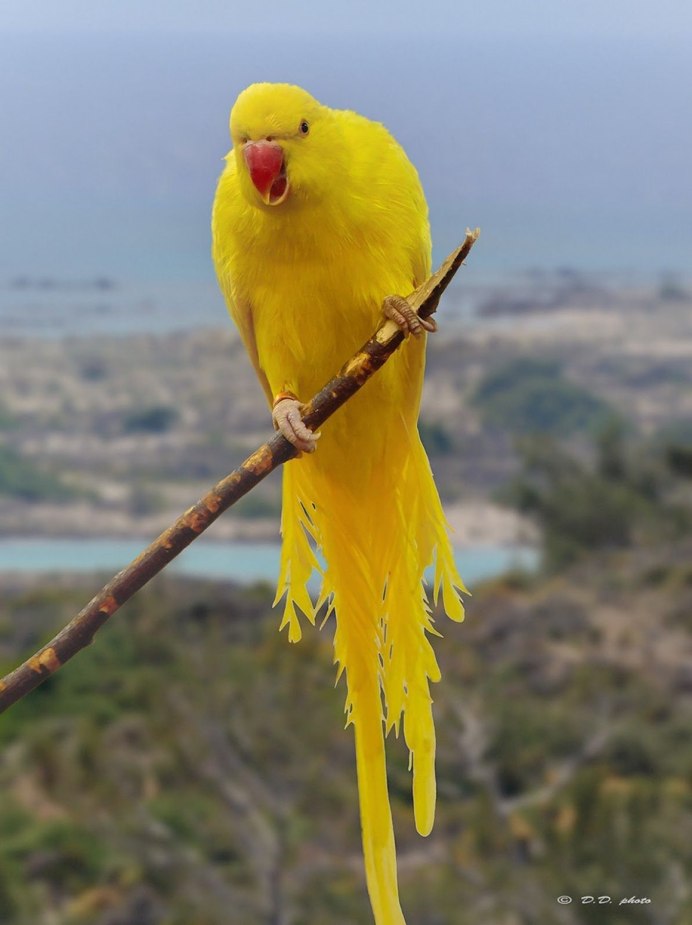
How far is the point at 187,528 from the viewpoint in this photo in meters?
1.19

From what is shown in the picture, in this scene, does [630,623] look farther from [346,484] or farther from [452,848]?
[346,484]

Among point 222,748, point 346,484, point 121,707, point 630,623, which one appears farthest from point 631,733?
point 346,484

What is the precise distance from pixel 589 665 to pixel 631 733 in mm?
1402

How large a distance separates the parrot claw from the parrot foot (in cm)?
15

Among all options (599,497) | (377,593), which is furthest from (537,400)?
(377,593)

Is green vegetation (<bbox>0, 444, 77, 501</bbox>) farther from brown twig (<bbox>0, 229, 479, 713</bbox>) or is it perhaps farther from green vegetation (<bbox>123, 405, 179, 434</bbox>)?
brown twig (<bbox>0, 229, 479, 713</bbox>)

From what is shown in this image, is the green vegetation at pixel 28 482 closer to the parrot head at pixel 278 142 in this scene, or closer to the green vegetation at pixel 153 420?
the green vegetation at pixel 153 420

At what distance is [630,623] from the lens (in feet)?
39.2

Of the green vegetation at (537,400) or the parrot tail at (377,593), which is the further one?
the green vegetation at (537,400)

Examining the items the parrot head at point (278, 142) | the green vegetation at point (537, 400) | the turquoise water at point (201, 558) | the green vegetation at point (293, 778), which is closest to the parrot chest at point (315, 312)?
the parrot head at point (278, 142)

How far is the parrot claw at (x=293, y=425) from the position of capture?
1.30 metres

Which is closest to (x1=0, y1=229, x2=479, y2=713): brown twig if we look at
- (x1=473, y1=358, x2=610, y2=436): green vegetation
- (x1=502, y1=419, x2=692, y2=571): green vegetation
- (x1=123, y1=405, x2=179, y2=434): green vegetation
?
(x1=502, y1=419, x2=692, y2=571): green vegetation

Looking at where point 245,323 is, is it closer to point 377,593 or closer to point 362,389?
point 362,389

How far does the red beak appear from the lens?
4.06 feet
